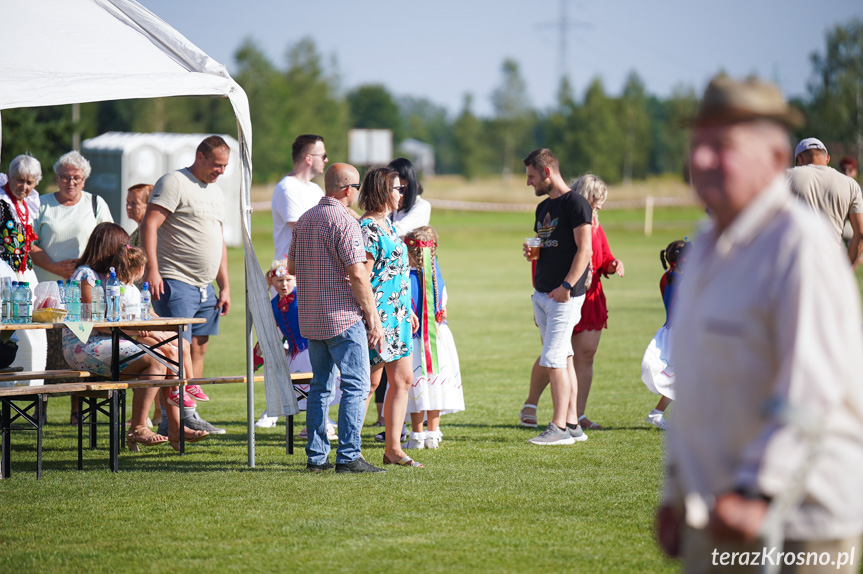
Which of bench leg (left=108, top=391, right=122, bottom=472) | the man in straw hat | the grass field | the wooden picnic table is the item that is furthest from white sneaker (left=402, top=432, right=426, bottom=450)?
the man in straw hat

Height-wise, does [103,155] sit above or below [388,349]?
above

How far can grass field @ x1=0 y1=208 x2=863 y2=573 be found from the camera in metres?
4.59

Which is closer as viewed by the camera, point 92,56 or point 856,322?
point 856,322

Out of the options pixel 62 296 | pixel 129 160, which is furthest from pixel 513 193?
pixel 62 296

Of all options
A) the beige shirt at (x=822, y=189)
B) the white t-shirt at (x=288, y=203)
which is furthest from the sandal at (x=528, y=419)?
the beige shirt at (x=822, y=189)

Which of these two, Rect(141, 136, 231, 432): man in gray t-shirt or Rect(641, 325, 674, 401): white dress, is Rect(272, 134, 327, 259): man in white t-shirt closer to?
Rect(141, 136, 231, 432): man in gray t-shirt

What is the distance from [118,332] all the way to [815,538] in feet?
18.6

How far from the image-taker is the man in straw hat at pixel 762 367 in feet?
6.61

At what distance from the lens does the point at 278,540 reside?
4871mm

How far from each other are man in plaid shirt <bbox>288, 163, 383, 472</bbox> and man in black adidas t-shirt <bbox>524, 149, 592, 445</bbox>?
1.70 m

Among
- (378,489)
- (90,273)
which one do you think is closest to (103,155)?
(90,273)

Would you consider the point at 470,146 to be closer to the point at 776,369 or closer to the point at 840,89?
the point at 840,89

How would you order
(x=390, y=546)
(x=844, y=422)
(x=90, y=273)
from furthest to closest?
1. (x=90, y=273)
2. (x=390, y=546)
3. (x=844, y=422)

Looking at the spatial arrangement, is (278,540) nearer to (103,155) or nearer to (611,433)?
(611,433)
